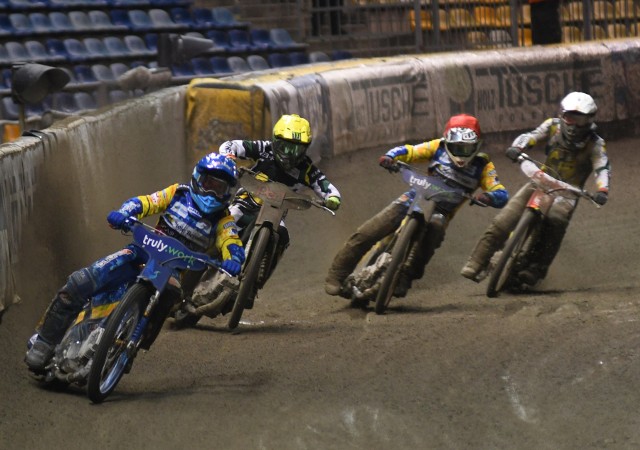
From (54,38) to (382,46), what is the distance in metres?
4.73

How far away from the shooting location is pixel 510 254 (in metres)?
12.1

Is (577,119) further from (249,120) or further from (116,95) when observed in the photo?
(116,95)

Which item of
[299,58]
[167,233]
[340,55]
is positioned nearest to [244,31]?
[299,58]

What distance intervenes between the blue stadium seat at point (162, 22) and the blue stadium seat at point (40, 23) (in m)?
1.67

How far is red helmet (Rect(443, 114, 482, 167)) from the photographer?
11.9 m

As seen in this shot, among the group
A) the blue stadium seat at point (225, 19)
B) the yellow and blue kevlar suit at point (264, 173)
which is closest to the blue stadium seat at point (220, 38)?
the blue stadium seat at point (225, 19)

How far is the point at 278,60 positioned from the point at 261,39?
523mm

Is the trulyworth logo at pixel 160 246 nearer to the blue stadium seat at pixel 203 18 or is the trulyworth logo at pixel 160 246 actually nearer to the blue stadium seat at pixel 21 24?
the blue stadium seat at pixel 21 24

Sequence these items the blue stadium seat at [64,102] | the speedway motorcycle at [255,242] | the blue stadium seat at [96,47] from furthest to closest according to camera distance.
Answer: the blue stadium seat at [96,47] < the blue stadium seat at [64,102] < the speedway motorcycle at [255,242]

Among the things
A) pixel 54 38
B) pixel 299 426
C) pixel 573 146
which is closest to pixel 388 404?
pixel 299 426

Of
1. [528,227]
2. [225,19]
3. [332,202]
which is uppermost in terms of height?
[225,19]

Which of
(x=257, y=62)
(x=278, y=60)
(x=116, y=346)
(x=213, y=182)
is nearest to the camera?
(x=116, y=346)

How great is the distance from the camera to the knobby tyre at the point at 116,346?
26.2 feet

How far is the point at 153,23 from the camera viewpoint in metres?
19.2
